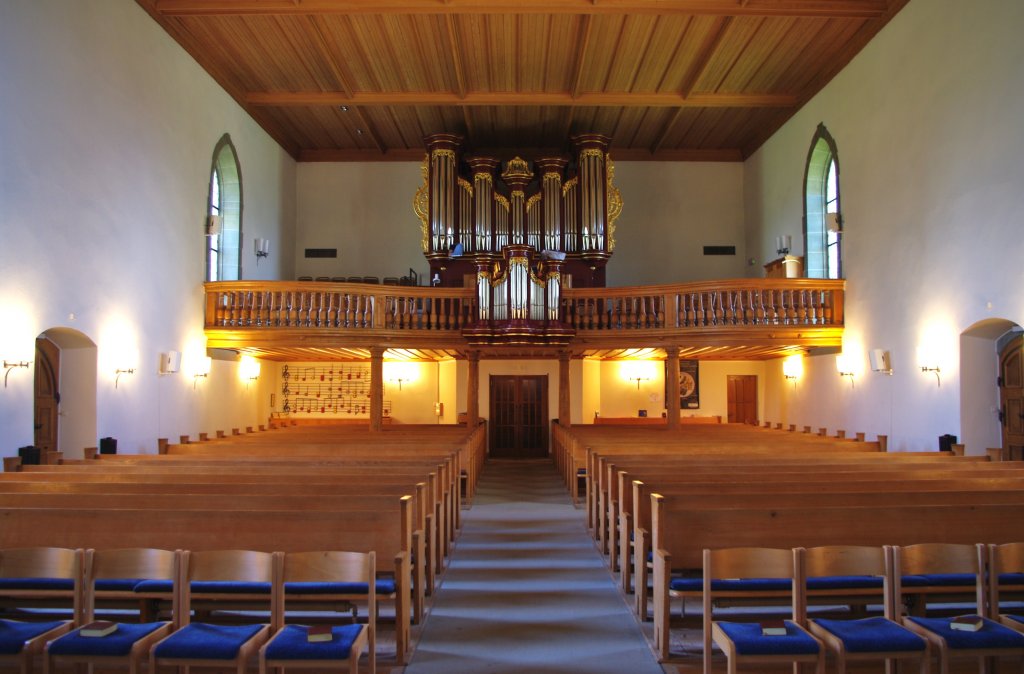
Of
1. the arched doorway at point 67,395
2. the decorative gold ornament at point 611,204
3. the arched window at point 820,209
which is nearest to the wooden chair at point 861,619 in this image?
the arched doorway at point 67,395

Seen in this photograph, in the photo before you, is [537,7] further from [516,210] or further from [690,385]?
[690,385]

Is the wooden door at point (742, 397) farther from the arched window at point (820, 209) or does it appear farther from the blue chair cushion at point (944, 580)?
the blue chair cushion at point (944, 580)

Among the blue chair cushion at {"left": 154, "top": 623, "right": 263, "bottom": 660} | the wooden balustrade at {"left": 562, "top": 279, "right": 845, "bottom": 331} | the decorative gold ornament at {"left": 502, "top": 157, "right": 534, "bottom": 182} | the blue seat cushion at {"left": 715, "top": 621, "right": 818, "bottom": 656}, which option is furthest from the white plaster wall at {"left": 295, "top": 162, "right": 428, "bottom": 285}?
the blue seat cushion at {"left": 715, "top": 621, "right": 818, "bottom": 656}

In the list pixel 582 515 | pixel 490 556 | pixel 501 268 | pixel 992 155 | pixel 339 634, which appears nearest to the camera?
pixel 339 634

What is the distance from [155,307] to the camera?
37.4 ft

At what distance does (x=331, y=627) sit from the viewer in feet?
12.0

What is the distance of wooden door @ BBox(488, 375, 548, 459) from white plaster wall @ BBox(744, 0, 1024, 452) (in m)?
6.23

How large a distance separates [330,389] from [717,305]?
9.30 m

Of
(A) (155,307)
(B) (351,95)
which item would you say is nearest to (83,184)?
(A) (155,307)

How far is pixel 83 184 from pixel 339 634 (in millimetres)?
8124

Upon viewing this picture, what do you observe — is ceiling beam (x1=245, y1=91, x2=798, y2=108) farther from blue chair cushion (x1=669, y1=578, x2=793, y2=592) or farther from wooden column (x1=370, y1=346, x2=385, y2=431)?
blue chair cushion (x1=669, y1=578, x2=793, y2=592)

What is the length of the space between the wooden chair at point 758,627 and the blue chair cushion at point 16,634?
3.16 meters

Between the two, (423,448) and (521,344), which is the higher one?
(521,344)

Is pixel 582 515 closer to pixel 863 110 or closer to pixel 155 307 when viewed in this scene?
pixel 155 307
